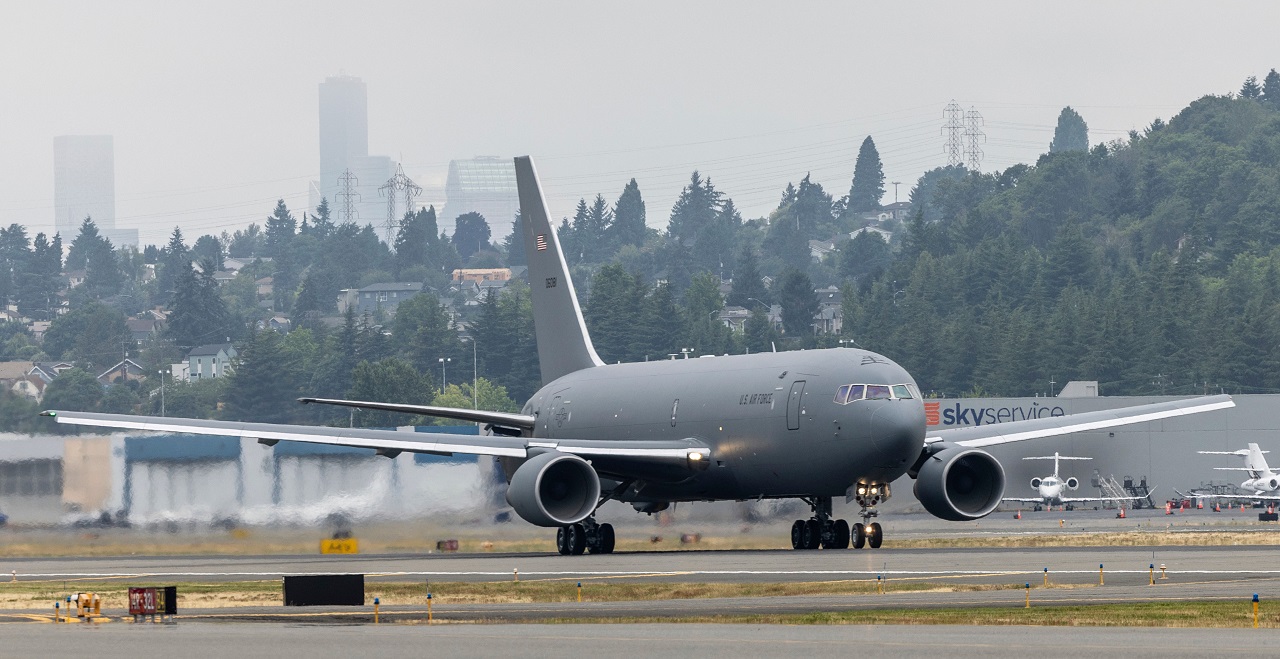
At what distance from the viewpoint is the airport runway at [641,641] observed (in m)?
22.9

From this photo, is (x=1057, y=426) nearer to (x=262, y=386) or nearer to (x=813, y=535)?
(x=813, y=535)

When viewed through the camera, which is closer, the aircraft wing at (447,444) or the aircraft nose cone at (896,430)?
the aircraft nose cone at (896,430)

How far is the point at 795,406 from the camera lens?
150 feet

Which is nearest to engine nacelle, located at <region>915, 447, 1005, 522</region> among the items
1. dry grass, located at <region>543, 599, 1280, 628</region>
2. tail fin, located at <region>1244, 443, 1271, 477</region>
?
dry grass, located at <region>543, 599, 1280, 628</region>

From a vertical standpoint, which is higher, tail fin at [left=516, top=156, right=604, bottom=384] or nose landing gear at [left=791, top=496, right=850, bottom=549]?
tail fin at [left=516, top=156, right=604, bottom=384]

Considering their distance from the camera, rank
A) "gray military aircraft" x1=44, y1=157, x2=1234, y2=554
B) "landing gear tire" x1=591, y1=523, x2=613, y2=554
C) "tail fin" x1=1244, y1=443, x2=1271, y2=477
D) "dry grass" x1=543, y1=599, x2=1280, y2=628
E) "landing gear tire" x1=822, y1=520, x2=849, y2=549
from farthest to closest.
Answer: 1. "tail fin" x1=1244, y1=443, x2=1271, y2=477
2. "landing gear tire" x1=591, y1=523, x2=613, y2=554
3. "landing gear tire" x1=822, y1=520, x2=849, y2=549
4. "gray military aircraft" x1=44, y1=157, x2=1234, y2=554
5. "dry grass" x1=543, y1=599, x2=1280, y2=628

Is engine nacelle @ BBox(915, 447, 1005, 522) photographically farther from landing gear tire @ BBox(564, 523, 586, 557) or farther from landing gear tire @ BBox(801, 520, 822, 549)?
landing gear tire @ BBox(564, 523, 586, 557)

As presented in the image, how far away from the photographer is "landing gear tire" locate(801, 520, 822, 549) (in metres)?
47.2

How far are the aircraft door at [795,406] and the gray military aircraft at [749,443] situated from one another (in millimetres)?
39

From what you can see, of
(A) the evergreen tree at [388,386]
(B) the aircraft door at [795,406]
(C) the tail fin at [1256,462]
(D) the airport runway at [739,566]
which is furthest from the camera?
(A) the evergreen tree at [388,386]

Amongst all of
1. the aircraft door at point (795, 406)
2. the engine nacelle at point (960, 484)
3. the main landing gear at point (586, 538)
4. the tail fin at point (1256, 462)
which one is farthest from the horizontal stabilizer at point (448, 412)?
the tail fin at point (1256, 462)

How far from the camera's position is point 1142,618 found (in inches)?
1047

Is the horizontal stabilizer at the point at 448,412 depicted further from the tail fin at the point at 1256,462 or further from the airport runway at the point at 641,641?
the tail fin at the point at 1256,462

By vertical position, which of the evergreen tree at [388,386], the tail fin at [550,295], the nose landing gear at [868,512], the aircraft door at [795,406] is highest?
the evergreen tree at [388,386]
